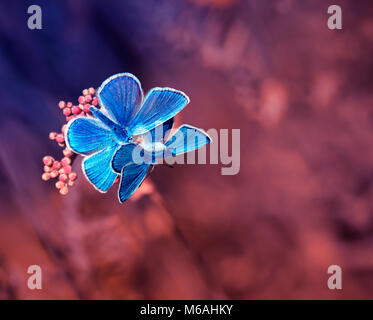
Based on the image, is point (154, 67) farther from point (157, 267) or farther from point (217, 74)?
point (157, 267)

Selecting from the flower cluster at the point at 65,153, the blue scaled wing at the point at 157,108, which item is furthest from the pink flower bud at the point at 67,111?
the blue scaled wing at the point at 157,108

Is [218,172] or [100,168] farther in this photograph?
[218,172]

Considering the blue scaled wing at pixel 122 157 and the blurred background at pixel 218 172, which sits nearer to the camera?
the blue scaled wing at pixel 122 157

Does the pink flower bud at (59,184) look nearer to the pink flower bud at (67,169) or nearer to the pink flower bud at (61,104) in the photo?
the pink flower bud at (67,169)

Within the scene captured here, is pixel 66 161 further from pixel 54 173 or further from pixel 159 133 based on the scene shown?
pixel 159 133

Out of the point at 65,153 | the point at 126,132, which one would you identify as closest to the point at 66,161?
the point at 65,153

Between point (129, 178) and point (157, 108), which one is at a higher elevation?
point (157, 108)

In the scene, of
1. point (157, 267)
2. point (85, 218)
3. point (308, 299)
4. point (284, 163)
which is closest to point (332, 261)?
point (308, 299)
